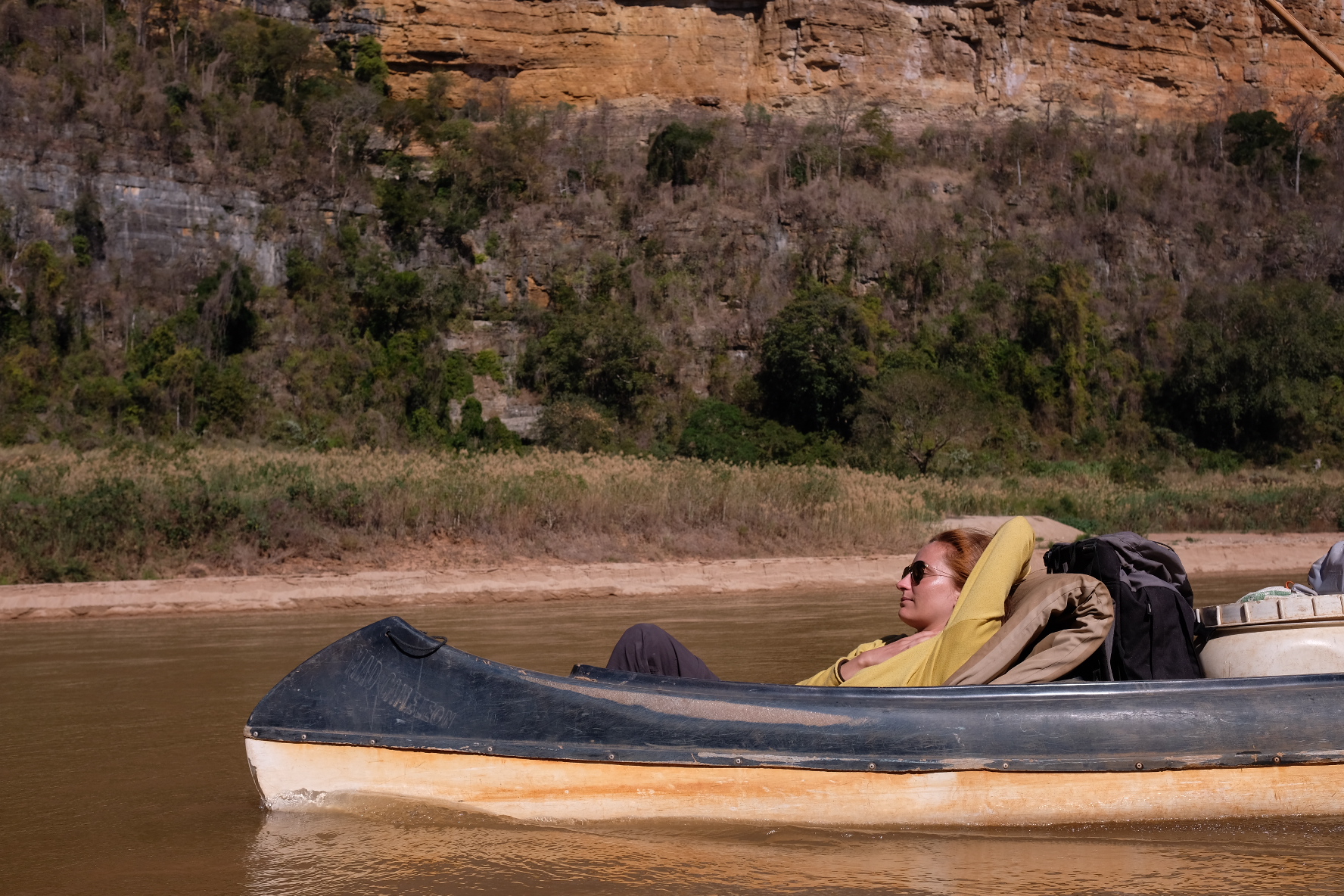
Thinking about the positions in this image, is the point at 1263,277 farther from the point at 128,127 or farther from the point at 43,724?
the point at 43,724

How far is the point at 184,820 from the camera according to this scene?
13.0 feet

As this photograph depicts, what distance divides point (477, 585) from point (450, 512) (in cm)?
223

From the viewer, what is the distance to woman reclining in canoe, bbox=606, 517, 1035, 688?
3.61m

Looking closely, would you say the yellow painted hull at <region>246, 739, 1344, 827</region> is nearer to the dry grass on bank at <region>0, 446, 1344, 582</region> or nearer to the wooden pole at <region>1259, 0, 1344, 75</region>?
the wooden pole at <region>1259, 0, 1344, 75</region>

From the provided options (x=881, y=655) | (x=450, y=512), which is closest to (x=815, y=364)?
(x=450, y=512)

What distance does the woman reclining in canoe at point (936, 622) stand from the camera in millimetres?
3607

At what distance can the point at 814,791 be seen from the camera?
11.8 ft

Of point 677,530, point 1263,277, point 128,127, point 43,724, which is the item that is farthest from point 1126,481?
point 128,127

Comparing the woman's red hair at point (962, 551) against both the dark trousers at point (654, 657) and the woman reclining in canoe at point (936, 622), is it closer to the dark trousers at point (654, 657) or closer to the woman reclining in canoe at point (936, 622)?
the woman reclining in canoe at point (936, 622)

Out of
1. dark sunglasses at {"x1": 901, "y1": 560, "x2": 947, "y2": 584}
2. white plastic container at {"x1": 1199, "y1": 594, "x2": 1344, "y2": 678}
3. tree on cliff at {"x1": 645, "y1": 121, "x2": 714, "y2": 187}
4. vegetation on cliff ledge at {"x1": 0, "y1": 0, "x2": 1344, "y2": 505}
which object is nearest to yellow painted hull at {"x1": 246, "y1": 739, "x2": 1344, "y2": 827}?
white plastic container at {"x1": 1199, "y1": 594, "x2": 1344, "y2": 678}

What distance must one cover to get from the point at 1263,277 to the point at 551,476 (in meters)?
29.5

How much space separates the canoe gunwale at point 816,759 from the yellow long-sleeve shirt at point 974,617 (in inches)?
10.1

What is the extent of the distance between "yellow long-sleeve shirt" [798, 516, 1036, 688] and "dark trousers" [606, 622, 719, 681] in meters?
0.54

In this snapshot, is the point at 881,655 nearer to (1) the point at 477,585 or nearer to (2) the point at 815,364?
(1) the point at 477,585
